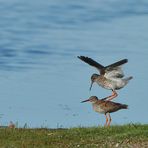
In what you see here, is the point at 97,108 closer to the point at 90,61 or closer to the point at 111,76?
the point at 90,61

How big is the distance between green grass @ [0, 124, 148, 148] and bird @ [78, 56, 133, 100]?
13.2 ft

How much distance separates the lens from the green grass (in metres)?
18.0

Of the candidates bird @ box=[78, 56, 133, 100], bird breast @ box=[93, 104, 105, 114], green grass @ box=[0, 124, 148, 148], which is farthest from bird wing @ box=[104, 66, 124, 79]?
green grass @ box=[0, 124, 148, 148]

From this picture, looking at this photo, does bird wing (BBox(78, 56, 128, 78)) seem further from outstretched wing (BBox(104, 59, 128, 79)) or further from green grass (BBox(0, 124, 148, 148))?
green grass (BBox(0, 124, 148, 148))

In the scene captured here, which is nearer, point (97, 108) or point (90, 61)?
point (97, 108)

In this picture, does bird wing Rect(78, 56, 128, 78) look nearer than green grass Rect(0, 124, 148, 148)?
No

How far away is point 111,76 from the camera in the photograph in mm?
25531

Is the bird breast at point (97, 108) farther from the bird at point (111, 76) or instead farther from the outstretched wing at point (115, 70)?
the outstretched wing at point (115, 70)

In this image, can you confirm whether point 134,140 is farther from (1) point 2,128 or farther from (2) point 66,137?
(1) point 2,128

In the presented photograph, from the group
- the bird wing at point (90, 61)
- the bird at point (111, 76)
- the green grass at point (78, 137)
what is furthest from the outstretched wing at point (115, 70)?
the green grass at point (78, 137)

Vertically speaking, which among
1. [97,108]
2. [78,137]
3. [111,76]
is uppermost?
[111,76]

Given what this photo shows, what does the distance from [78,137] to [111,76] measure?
660 centimetres

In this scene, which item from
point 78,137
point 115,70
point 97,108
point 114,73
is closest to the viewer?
point 78,137

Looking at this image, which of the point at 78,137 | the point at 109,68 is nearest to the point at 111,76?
the point at 109,68
